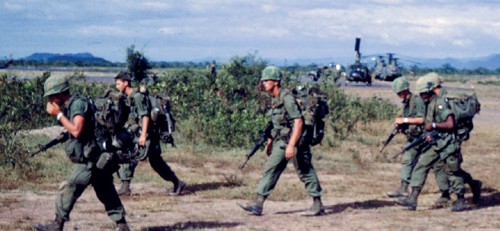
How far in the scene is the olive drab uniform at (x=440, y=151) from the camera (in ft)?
33.2

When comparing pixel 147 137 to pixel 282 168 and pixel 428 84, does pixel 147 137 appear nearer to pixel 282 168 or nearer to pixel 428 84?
pixel 282 168

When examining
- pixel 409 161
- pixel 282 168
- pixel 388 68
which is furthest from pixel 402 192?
pixel 388 68

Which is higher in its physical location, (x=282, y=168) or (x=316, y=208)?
(x=282, y=168)

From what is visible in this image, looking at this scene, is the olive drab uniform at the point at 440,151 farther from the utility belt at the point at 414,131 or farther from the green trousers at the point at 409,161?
the green trousers at the point at 409,161

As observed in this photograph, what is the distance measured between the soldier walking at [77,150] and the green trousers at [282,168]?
2214mm

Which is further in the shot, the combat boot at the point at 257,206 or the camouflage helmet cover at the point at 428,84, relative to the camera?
the camouflage helmet cover at the point at 428,84

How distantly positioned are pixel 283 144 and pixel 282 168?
0.35 metres

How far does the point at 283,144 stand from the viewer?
9570 mm

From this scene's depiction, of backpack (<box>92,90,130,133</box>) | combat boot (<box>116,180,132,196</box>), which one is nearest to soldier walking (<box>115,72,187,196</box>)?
combat boot (<box>116,180,132,196</box>)

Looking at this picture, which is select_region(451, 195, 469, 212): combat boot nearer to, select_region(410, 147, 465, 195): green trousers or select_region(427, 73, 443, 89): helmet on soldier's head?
select_region(410, 147, 465, 195): green trousers

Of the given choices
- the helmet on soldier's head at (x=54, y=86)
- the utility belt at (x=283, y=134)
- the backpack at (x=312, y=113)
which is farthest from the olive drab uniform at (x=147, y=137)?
the helmet on soldier's head at (x=54, y=86)

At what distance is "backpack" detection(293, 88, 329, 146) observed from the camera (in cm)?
952

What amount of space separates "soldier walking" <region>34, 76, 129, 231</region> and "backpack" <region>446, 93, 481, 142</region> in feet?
15.3

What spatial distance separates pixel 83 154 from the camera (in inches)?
305
